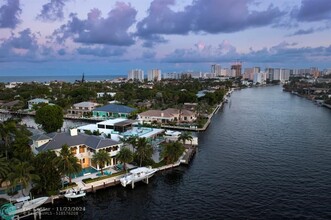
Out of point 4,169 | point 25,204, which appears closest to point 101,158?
point 25,204

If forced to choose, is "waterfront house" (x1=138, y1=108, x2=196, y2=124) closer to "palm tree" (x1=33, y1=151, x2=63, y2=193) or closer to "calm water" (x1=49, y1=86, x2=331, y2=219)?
"calm water" (x1=49, y1=86, x2=331, y2=219)

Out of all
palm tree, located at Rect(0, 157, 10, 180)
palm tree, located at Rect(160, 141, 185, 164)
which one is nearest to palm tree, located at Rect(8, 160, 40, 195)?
palm tree, located at Rect(0, 157, 10, 180)

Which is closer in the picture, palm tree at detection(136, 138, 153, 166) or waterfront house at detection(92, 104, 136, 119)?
palm tree at detection(136, 138, 153, 166)

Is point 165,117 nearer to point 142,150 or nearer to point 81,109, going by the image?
A: point 81,109

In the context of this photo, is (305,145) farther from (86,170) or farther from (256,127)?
(86,170)

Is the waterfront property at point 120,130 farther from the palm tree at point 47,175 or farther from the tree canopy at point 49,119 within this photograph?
the palm tree at point 47,175

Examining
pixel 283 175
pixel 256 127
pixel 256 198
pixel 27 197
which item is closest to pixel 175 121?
pixel 256 127
